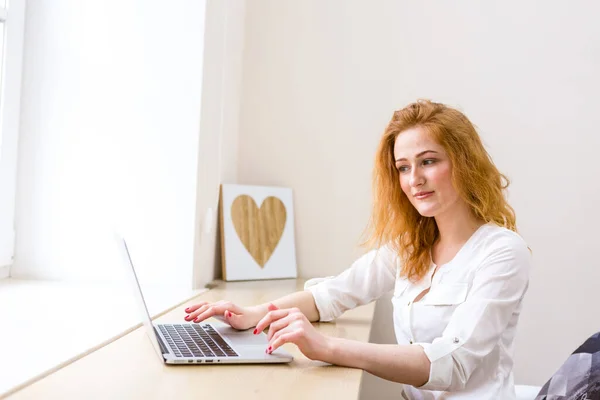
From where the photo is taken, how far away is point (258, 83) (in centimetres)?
276

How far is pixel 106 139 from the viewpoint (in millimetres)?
2252

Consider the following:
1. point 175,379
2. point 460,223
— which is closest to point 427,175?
point 460,223


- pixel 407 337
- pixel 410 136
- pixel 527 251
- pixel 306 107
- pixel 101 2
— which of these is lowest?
pixel 407 337

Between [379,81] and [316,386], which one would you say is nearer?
[316,386]

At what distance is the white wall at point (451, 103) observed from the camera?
2590mm

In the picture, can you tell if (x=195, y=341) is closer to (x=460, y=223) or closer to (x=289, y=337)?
(x=289, y=337)

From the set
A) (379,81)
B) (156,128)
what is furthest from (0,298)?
(379,81)

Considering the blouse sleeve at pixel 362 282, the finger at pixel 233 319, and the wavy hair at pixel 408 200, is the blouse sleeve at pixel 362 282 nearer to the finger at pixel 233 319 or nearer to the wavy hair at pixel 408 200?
the wavy hair at pixel 408 200

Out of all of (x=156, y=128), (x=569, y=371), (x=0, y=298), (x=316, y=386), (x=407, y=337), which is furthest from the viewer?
(x=156, y=128)

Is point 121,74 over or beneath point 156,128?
over

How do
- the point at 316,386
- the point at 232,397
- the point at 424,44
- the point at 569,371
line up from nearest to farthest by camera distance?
the point at 232,397, the point at 316,386, the point at 569,371, the point at 424,44

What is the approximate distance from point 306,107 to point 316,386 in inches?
66.4

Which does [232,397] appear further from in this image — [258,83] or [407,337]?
[258,83]

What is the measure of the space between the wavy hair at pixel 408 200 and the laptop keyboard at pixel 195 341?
0.52 metres
